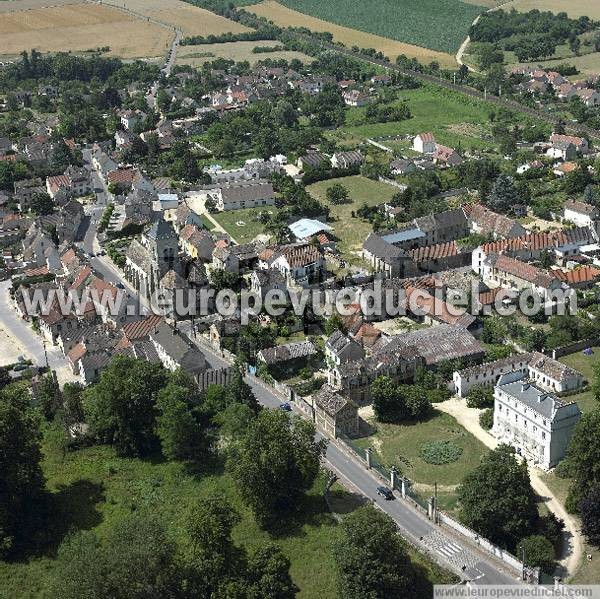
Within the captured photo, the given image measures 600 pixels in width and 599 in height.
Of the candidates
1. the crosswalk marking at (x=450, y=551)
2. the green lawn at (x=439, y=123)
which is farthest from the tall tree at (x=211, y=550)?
the green lawn at (x=439, y=123)

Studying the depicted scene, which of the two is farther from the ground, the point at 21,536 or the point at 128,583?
the point at 128,583

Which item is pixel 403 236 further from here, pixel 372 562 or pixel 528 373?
pixel 372 562

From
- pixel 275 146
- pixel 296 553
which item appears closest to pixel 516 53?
pixel 275 146

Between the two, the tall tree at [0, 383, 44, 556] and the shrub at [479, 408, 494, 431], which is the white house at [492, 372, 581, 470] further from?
the tall tree at [0, 383, 44, 556]

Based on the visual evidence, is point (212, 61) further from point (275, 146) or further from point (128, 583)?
point (128, 583)

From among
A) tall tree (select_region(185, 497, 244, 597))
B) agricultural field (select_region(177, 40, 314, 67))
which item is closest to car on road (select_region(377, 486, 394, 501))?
tall tree (select_region(185, 497, 244, 597))

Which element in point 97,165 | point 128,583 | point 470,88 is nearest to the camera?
point 128,583

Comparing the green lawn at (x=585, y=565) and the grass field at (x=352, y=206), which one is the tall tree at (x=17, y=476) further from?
the grass field at (x=352, y=206)

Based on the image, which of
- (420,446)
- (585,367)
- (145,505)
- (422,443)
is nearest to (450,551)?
(420,446)
